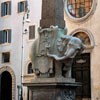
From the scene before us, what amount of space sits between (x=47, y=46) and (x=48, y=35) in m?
0.33

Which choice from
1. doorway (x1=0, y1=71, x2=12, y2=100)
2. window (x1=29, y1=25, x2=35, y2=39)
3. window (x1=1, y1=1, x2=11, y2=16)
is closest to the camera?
window (x1=29, y1=25, x2=35, y2=39)

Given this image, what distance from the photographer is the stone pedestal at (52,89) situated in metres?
9.68

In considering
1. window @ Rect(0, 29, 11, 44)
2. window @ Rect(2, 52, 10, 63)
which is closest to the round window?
window @ Rect(0, 29, 11, 44)

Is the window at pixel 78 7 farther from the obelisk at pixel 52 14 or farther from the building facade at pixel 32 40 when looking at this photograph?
the obelisk at pixel 52 14

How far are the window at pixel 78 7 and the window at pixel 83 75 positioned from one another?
319cm

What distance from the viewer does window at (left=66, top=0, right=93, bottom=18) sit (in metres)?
30.6

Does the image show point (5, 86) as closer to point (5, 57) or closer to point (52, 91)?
point (5, 57)

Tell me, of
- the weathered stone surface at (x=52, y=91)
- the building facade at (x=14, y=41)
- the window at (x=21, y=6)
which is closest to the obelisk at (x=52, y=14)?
the weathered stone surface at (x=52, y=91)

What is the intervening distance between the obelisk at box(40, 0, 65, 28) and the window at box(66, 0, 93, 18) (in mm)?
19937

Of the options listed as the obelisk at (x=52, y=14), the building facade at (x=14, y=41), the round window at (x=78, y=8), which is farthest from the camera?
the building facade at (x=14, y=41)

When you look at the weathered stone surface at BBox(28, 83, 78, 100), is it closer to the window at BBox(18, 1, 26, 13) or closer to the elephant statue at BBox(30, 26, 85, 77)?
the elephant statue at BBox(30, 26, 85, 77)

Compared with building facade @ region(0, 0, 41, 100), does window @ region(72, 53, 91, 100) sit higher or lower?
lower

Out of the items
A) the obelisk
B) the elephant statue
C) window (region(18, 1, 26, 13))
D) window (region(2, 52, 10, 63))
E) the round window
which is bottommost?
the elephant statue

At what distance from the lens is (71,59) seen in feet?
32.5
